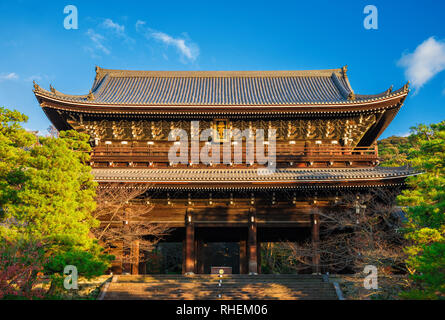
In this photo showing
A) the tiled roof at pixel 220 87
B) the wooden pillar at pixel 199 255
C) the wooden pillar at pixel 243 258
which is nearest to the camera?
the wooden pillar at pixel 243 258

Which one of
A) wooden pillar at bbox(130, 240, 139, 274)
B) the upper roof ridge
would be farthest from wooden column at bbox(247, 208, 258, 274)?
the upper roof ridge

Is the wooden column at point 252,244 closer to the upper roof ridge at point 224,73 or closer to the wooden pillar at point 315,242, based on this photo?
the wooden pillar at point 315,242

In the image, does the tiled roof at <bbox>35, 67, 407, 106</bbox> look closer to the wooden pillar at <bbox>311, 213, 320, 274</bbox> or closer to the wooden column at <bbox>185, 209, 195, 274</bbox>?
the wooden pillar at <bbox>311, 213, 320, 274</bbox>

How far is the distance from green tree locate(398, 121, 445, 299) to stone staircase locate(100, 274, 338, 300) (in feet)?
12.1

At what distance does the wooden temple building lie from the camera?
15.6 m

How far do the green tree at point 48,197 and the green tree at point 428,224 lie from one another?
10.6 m

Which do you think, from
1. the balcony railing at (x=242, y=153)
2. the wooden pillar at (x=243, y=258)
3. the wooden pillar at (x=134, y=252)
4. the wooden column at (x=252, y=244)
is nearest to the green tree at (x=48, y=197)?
the wooden pillar at (x=134, y=252)

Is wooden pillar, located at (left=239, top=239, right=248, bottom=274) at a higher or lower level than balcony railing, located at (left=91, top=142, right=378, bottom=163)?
lower

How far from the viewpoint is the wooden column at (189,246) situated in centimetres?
1587

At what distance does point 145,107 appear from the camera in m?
18.3

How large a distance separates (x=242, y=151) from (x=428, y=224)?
10.1 meters

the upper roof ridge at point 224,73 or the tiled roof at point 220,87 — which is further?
the upper roof ridge at point 224,73
